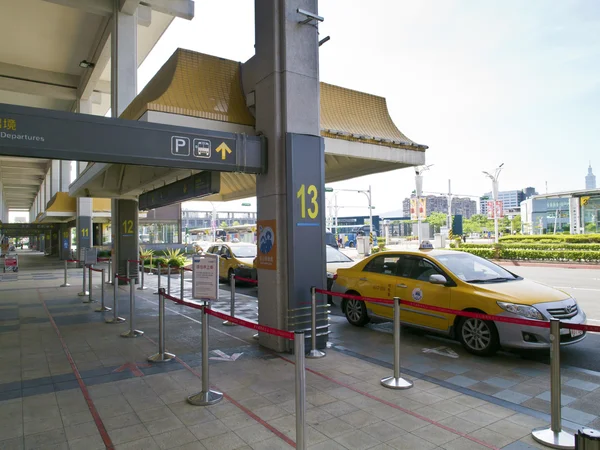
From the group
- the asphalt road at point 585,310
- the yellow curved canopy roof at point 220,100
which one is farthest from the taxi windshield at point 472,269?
the yellow curved canopy roof at point 220,100

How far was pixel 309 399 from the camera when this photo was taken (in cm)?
477

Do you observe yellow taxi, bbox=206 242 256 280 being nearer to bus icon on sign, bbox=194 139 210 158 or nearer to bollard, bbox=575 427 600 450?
bus icon on sign, bbox=194 139 210 158

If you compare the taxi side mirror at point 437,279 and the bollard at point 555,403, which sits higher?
the taxi side mirror at point 437,279

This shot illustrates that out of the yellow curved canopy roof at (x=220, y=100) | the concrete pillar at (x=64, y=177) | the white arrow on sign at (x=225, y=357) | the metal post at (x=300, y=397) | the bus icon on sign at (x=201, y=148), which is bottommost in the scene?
the white arrow on sign at (x=225, y=357)

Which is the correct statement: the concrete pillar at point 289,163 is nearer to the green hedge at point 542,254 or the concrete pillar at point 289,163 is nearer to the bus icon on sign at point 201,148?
the bus icon on sign at point 201,148

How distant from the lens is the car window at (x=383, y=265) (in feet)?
26.5

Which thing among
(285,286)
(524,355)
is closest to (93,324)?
(285,286)

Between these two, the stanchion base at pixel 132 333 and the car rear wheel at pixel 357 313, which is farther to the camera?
the car rear wheel at pixel 357 313

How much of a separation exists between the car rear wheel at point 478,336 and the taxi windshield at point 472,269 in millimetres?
720

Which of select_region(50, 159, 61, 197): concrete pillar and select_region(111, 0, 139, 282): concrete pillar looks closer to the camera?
select_region(111, 0, 139, 282): concrete pillar

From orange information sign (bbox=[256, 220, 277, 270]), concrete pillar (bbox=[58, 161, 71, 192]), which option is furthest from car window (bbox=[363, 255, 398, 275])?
concrete pillar (bbox=[58, 161, 71, 192])

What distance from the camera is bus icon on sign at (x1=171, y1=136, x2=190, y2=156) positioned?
599 centimetres

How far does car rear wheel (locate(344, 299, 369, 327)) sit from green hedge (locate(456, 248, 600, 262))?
16.9 metres

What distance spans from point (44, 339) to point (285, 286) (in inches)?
190
